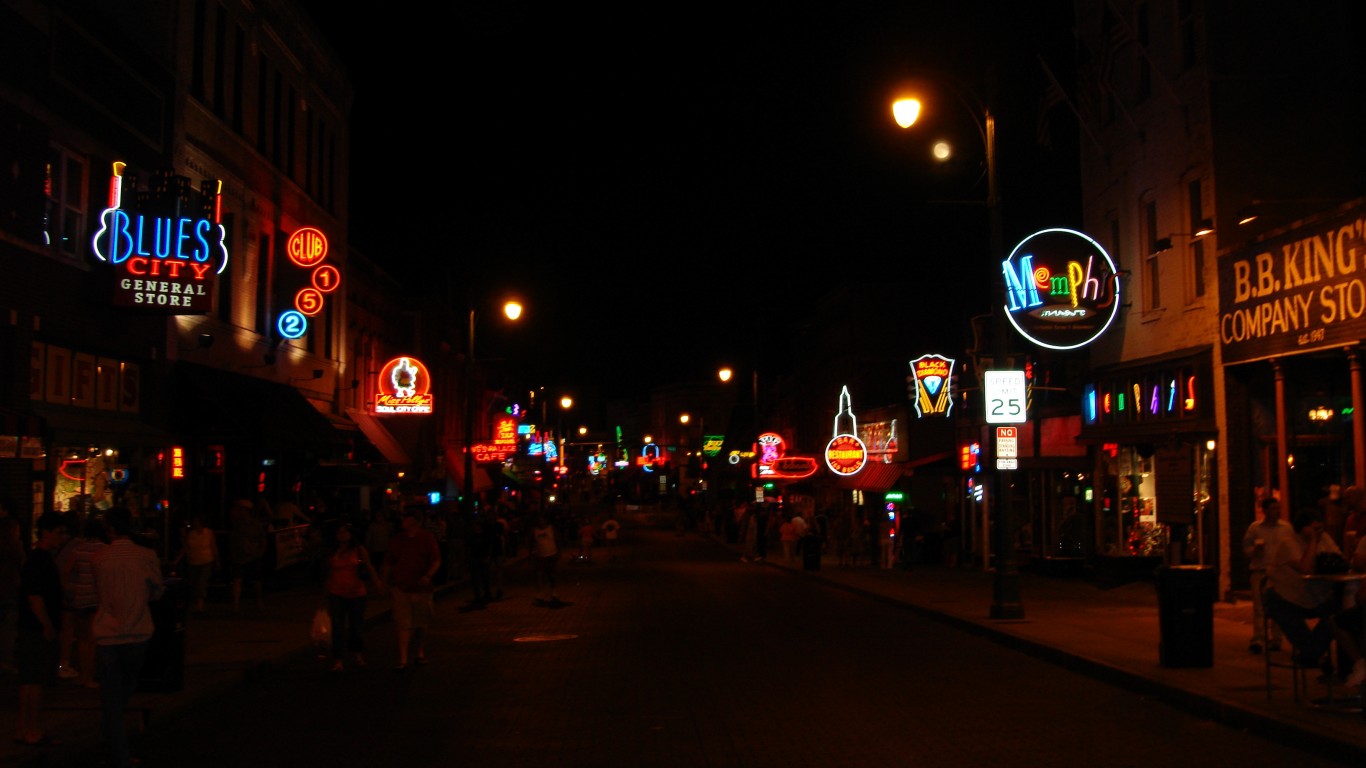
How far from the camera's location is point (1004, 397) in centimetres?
2145

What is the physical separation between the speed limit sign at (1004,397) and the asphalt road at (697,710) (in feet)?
12.8

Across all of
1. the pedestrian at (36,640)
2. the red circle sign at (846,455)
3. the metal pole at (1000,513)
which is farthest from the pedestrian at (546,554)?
the red circle sign at (846,455)

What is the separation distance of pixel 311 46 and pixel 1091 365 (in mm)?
21722

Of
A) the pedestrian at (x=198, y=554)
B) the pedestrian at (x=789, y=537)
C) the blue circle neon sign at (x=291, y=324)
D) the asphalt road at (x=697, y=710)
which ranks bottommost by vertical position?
the asphalt road at (x=697, y=710)

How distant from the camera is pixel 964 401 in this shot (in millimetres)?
33625

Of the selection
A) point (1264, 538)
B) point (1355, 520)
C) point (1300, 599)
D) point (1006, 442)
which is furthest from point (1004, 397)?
point (1300, 599)

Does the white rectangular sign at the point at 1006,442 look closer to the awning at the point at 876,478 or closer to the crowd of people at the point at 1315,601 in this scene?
the crowd of people at the point at 1315,601

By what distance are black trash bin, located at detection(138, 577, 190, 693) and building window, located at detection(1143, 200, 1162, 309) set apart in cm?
1837

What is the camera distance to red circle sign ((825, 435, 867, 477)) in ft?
128

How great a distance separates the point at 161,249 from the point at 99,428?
3097 millimetres

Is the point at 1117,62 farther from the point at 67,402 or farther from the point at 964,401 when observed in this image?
the point at 67,402

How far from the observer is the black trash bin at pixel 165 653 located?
12.6 metres

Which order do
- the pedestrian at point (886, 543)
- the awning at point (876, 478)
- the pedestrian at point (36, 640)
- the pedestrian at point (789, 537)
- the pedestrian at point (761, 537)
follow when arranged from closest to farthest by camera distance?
the pedestrian at point (36, 640)
the pedestrian at point (886, 543)
the pedestrian at point (789, 537)
the awning at point (876, 478)
the pedestrian at point (761, 537)

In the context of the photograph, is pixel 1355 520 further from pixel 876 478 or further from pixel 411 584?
pixel 876 478
